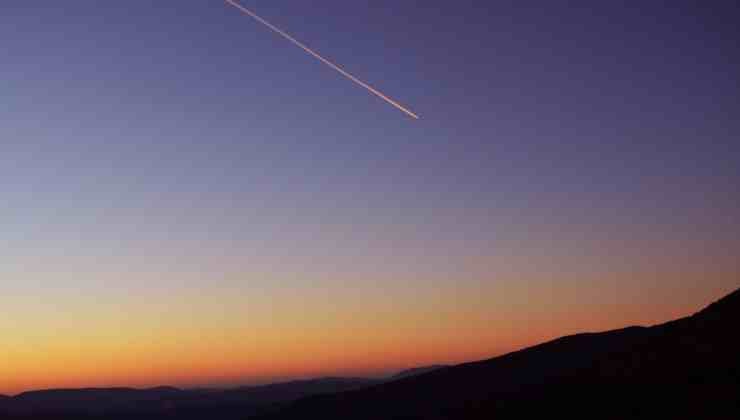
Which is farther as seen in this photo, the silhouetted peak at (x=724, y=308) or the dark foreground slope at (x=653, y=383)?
the silhouetted peak at (x=724, y=308)

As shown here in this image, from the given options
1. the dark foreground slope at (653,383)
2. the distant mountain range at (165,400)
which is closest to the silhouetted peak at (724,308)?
the dark foreground slope at (653,383)

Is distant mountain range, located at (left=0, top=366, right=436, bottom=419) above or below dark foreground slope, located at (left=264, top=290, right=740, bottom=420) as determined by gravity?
above

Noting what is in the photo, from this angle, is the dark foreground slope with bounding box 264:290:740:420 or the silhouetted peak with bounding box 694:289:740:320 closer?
the dark foreground slope with bounding box 264:290:740:420

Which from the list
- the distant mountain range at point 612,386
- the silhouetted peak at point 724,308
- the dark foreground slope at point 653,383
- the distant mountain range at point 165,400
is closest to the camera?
the dark foreground slope at point 653,383

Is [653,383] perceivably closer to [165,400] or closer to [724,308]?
[724,308]

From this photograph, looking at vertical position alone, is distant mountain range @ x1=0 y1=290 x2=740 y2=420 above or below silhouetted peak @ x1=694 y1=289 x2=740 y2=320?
below

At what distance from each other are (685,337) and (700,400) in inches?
271

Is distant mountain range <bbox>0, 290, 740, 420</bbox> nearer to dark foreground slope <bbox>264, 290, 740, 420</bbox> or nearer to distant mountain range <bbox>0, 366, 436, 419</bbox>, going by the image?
dark foreground slope <bbox>264, 290, 740, 420</bbox>

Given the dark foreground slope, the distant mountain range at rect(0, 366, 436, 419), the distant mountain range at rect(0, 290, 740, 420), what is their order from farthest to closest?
the distant mountain range at rect(0, 366, 436, 419) → the distant mountain range at rect(0, 290, 740, 420) → the dark foreground slope

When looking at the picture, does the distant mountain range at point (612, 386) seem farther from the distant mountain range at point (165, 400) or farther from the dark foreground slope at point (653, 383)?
the distant mountain range at point (165, 400)

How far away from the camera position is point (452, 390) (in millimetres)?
58156

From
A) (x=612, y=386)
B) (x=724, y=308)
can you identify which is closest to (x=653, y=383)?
(x=612, y=386)

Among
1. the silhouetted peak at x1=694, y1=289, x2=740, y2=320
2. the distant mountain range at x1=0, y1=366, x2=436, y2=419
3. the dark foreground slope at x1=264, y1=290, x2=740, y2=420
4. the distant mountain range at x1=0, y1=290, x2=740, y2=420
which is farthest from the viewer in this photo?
the distant mountain range at x1=0, y1=366, x2=436, y2=419

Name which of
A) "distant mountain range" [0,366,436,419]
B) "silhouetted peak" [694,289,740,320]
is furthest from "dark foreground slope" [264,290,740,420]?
"distant mountain range" [0,366,436,419]
